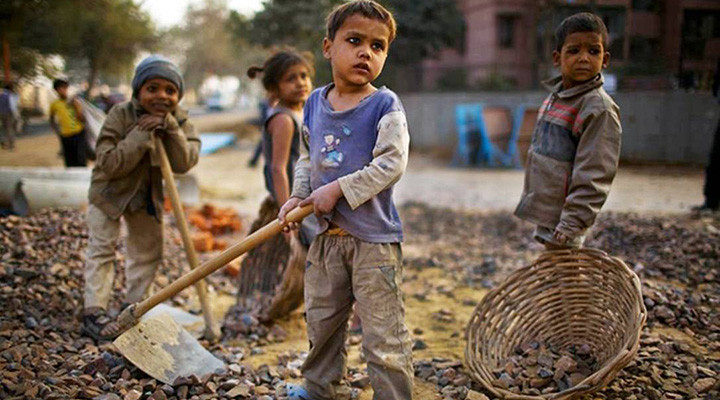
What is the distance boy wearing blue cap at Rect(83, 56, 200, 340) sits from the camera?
330 centimetres

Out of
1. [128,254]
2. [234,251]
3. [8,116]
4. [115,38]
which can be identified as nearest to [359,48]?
[234,251]

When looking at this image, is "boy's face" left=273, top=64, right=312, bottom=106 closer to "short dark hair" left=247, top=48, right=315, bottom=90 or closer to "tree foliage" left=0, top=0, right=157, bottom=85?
"short dark hair" left=247, top=48, right=315, bottom=90

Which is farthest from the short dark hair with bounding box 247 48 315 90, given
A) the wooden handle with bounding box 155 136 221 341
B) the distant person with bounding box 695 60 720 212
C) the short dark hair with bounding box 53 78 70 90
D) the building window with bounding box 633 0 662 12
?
the building window with bounding box 633 0 662 12

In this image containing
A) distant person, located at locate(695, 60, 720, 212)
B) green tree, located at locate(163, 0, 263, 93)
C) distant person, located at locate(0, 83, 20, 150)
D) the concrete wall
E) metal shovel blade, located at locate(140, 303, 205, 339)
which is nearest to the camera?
metal shovel blade, located at locate(140, 303, 205, 339)

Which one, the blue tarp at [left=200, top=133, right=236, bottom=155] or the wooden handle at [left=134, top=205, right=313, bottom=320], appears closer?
the wooden handle at [left=134, top=205, right=313, bottom=320]

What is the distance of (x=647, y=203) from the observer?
318 inches

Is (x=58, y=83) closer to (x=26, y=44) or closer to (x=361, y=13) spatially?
(x=361, y=13)

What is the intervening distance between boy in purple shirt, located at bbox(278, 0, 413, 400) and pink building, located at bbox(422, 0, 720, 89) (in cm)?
1457

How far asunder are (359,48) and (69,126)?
7.44 m

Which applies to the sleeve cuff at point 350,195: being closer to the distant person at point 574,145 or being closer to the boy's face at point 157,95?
the distant person at point 574,145

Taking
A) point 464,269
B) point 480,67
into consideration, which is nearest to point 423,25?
point 480,67

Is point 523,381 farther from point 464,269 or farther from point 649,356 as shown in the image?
point 464,269

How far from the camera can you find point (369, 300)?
230cm

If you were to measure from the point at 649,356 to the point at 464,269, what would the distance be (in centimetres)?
244
